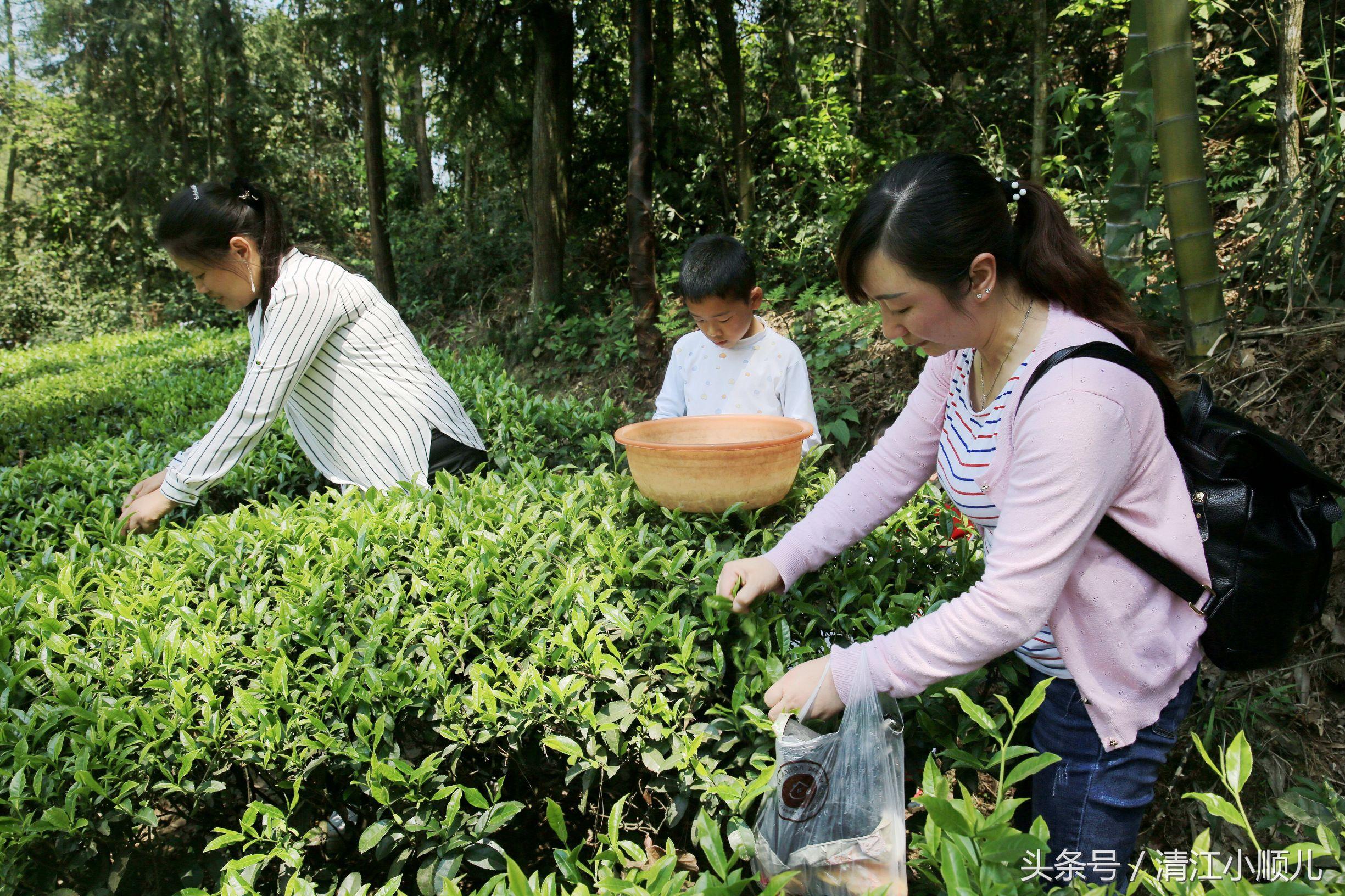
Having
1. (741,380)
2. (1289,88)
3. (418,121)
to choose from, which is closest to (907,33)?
(1289,88)

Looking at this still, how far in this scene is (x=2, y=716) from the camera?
6.00ft

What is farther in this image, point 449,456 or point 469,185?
point 469,185

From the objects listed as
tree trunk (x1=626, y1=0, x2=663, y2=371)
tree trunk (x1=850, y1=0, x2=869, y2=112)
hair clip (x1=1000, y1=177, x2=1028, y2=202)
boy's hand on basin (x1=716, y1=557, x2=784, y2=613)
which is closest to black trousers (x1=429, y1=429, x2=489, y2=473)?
boy's hand on basin (x1=716, y1=557, x2=784, y2=613)

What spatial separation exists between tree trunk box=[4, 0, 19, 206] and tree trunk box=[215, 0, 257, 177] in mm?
7072

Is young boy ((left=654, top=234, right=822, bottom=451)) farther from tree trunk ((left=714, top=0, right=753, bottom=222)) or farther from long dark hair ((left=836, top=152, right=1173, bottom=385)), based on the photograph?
tree trunk ((left=714, top=0, right=753, bottom=222))

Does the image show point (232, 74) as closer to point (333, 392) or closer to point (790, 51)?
point (790, 51)

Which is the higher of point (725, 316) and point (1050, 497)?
point (725, 316)

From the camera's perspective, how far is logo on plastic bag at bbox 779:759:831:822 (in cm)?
144

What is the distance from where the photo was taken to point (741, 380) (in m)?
3.27

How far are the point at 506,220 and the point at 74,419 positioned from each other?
23.1 ft

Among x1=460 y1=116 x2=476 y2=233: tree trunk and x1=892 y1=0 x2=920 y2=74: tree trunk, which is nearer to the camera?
x1=892 y1=0 x2=920 y2=74: tree trunk

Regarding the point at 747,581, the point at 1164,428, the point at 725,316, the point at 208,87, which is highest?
the point at 208,87

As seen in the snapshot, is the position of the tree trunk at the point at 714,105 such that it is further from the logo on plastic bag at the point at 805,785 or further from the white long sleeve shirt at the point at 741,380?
the logo on plastic bag at the point at 805,785

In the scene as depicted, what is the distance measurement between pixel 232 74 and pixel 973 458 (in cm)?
1621
